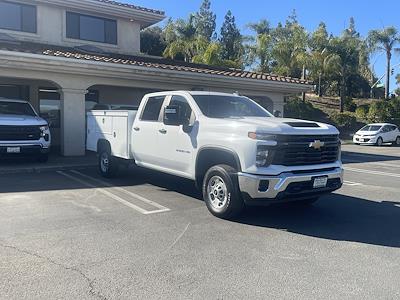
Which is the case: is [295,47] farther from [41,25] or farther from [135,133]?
[135,133]

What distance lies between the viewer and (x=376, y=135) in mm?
28672

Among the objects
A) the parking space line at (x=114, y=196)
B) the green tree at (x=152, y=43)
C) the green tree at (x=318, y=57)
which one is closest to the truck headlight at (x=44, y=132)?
the parking space line at (x=114, y=196)

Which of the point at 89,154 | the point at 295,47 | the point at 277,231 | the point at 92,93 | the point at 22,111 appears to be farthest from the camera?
the point at 295,47

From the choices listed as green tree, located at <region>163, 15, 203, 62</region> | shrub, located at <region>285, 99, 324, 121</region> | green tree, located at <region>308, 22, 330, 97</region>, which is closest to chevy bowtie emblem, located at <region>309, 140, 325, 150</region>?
shrub, located at <region>285, 99, 324, 121</region>

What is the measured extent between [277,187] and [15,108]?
392 inches

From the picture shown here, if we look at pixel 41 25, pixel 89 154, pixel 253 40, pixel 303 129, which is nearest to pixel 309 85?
pixel 89 154

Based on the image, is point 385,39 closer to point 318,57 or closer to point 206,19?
point 318,57

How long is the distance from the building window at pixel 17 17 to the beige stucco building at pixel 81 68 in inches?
1.5

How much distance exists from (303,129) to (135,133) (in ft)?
13.0

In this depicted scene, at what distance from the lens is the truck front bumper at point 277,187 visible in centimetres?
641

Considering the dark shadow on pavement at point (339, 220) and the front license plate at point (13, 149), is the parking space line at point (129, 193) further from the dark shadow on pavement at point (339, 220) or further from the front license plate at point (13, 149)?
the front license plate at point (13, 149)

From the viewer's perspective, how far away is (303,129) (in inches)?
266

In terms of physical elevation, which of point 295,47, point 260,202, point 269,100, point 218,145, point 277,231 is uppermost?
point 295,47

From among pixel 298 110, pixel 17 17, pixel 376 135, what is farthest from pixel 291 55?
pixel 17 17
